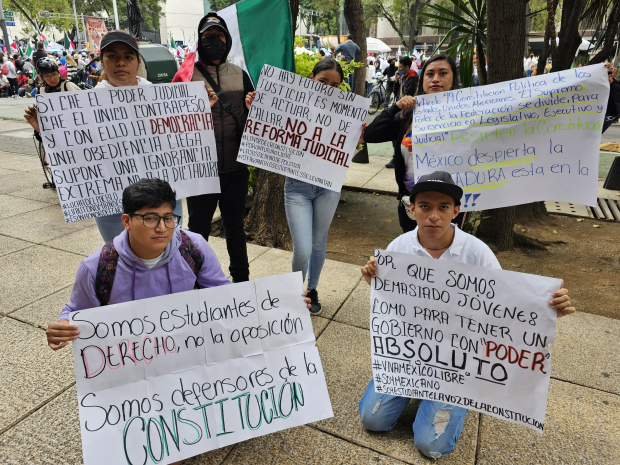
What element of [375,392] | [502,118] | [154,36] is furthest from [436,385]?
[154,36]

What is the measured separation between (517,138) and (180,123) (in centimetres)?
232

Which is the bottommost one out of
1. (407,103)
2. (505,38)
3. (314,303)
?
(314,303)

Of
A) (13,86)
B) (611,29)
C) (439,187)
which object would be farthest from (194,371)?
(13,86)

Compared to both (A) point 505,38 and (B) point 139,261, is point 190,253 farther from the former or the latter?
(A) point 505,38

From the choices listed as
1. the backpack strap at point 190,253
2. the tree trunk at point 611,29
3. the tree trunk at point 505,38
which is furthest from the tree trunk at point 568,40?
the backpack strap at point 190,253

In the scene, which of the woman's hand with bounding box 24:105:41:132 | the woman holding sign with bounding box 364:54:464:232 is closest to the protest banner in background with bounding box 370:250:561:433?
the woman holding sign with bounding box 364:54:464:232

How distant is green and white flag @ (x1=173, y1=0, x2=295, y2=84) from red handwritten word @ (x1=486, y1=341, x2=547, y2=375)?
3264 millimetres

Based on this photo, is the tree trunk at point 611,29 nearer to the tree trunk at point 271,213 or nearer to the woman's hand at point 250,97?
the tree trunk at point 271,213

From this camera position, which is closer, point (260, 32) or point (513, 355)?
point (513, 355)

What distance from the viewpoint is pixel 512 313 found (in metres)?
2.02

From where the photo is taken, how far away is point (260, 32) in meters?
4.18

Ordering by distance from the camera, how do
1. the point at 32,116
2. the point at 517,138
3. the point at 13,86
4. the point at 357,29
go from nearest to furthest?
1. the point at 32,116
2. the point at 517,138
3. the point at 357,29
4. the point at 13,86

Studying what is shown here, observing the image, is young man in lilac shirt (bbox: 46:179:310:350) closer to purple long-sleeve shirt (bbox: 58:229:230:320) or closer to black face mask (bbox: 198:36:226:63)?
purple long-sleeve shirt (bbox: 58:229:230:320)

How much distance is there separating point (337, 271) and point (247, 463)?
2.39 meters
